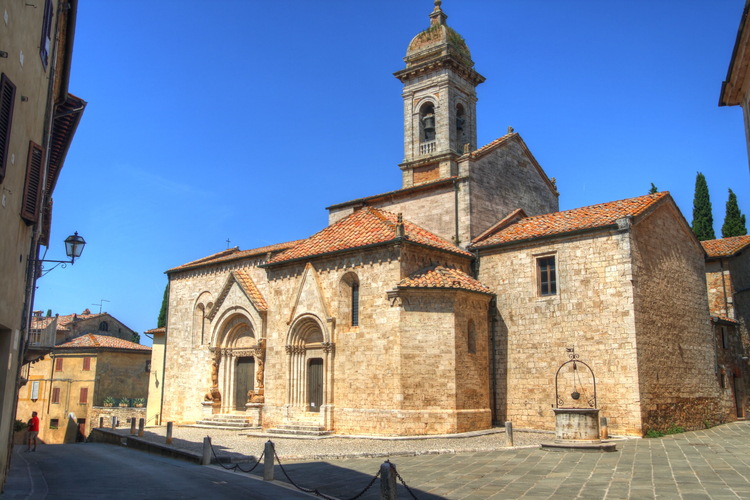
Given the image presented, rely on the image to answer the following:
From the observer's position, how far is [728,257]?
26.8m

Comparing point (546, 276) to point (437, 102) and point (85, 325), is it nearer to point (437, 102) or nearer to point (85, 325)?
point (437, 102)

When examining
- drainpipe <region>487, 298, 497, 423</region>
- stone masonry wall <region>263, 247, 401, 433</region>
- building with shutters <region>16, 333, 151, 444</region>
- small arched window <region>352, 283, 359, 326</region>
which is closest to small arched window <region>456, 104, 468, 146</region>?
drainpipe <region>487, 298, 497, 423</region>

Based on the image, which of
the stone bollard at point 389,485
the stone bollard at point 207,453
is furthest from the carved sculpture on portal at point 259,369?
the stone bollard at point 389,485

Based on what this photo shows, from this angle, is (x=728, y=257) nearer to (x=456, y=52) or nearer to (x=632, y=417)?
(x=632, y=417)

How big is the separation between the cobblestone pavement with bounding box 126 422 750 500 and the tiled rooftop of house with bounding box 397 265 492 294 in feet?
15.4

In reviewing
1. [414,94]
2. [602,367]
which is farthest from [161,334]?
[602,367]

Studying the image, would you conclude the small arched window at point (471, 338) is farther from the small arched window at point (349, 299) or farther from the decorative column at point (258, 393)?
the decorative column at point (258, 393)

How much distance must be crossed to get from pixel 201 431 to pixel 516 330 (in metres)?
12.8

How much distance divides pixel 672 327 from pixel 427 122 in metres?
13.4

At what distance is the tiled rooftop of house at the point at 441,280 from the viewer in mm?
19656

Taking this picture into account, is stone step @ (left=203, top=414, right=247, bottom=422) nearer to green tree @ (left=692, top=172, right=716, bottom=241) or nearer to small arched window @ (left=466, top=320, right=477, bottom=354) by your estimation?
small arched window @ (left=466, top=320, right=477, bottom=354)

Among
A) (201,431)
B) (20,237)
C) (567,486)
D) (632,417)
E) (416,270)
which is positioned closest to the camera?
(20,237)

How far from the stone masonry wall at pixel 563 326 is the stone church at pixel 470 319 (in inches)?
1.7

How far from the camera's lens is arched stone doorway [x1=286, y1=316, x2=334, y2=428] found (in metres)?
21.1
